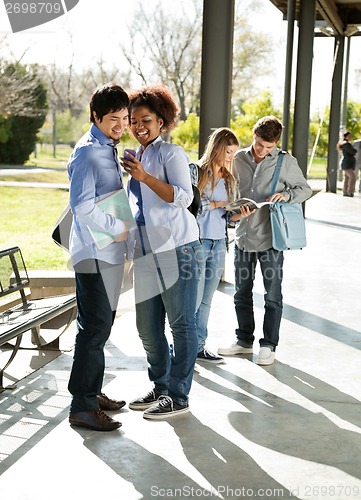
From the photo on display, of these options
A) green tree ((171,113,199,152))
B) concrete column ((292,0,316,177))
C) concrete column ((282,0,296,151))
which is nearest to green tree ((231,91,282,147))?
green tree ((171,113,199,152))

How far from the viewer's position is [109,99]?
3.28 m

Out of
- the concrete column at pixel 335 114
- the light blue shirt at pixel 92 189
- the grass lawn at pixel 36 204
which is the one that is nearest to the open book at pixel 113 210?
the light blue shirt at pixel 92 189

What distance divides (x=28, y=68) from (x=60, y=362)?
35291mm

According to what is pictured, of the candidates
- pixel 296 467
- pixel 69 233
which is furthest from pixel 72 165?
pixel 296 467

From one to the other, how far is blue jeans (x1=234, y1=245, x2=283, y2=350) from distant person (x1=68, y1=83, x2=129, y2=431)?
131 cm

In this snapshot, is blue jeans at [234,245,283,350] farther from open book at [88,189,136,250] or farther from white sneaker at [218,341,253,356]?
open book at [88,189,136,250]

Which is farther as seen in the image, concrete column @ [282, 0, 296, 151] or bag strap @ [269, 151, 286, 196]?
concrete column @ [282, 0, 296, 151]

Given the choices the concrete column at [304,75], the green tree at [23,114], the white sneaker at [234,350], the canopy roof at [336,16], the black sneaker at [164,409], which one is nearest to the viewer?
the black sneaker at [164,409]

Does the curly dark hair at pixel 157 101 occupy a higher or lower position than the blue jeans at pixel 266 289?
higher

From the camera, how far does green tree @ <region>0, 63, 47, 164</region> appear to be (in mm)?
36156

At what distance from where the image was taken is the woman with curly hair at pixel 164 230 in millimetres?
3447

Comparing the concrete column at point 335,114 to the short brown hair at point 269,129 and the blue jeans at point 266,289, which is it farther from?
the short brown hair at point 269,129

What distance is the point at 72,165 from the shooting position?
331 cm

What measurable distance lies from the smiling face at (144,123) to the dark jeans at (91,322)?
1.93ft
